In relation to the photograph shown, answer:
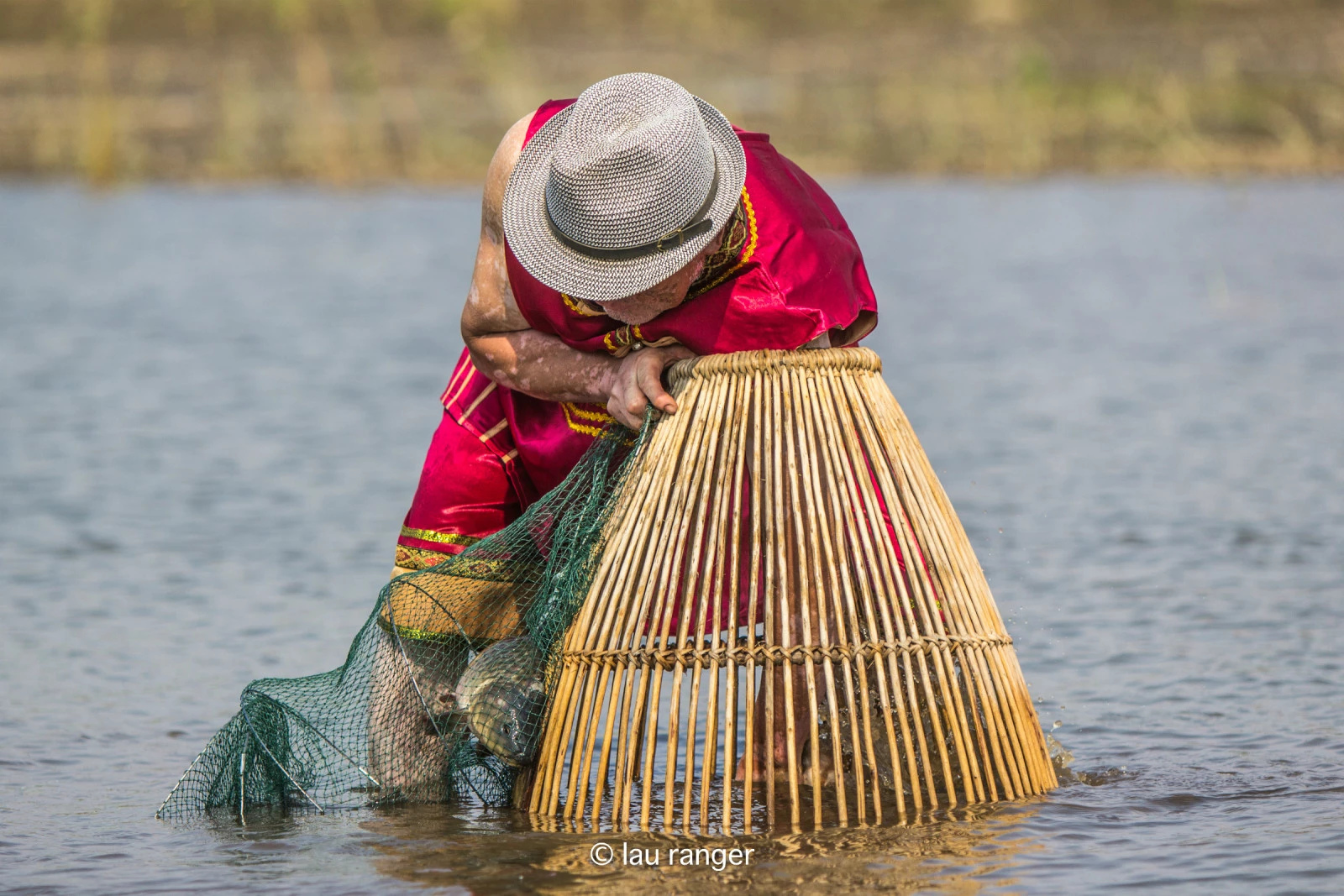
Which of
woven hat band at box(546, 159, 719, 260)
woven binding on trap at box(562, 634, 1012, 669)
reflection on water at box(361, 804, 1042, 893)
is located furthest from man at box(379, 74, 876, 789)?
reflection on water at box(361, 804, 1042, 893)

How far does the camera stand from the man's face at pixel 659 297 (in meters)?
3.71

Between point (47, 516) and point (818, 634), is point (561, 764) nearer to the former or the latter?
point (818, 634)

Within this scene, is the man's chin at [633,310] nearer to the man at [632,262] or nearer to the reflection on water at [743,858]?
the man at [632,262]

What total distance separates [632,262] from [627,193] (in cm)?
13

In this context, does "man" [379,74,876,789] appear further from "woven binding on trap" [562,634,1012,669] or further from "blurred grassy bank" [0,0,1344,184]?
"blurred grassy bank" [0,0,1344,184]

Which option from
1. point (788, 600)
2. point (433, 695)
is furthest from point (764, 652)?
point (433, 695)

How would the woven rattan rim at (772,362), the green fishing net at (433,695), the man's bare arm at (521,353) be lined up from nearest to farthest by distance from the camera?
the woven rattan rim at (772,362) < the man's bare arm at (521,353) < the green fishing net at (433,695)

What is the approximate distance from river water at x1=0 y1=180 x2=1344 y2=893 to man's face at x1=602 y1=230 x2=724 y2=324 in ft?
3.59

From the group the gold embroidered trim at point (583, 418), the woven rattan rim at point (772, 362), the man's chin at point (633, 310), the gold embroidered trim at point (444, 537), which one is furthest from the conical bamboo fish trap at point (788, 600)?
the gold embroidered trim at point (444, 537)

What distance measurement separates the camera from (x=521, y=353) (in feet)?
13.4

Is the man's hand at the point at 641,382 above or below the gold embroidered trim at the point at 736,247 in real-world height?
below

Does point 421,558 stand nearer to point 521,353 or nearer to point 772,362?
point 521,353

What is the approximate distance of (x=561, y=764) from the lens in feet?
12.9

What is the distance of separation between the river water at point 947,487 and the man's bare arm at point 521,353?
3.08 feet
